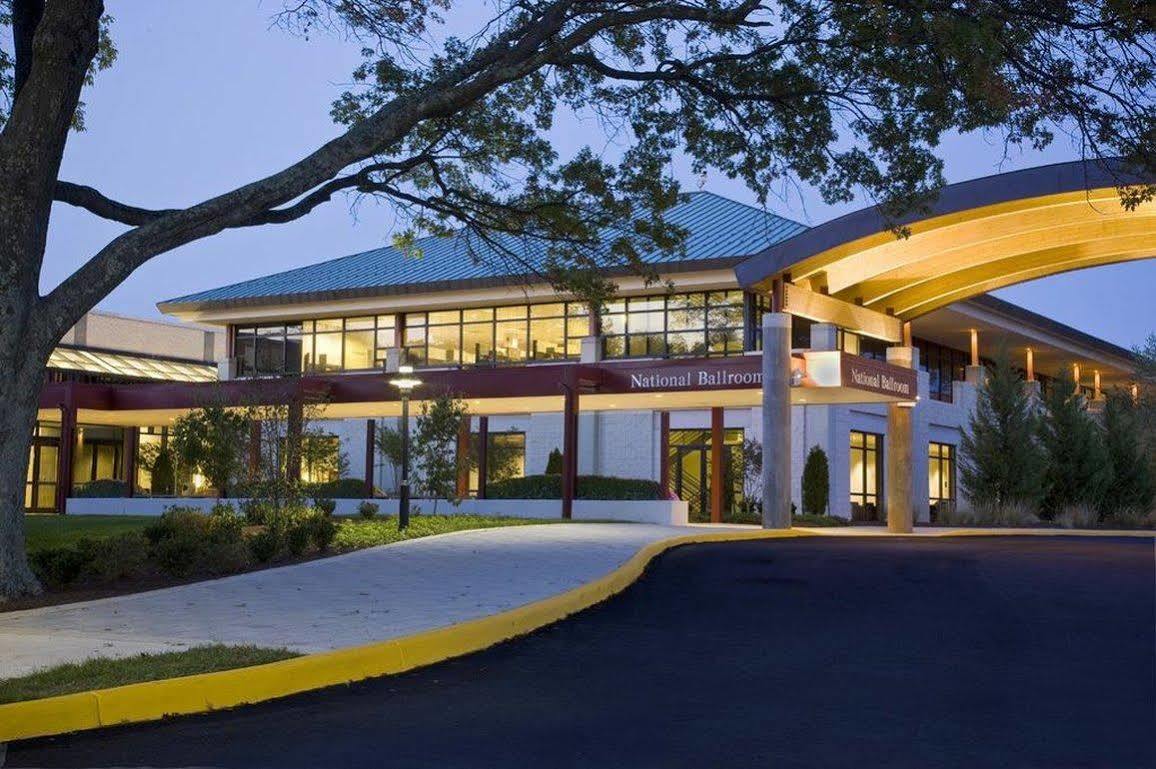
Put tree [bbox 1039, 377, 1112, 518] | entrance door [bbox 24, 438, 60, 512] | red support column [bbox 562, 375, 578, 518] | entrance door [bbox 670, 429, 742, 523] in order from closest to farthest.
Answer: red support column [bbox 562, 375, 578, 518] → tree [bbox 1039, 377, 1112, 518] → entrance door [bbox 670, 429, 742, 523] → entrance door [bbox 24, 438, 60, 512]

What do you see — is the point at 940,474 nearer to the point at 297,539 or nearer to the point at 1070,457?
the point at 1070,457

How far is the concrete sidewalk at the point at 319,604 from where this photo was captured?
35.4 ft

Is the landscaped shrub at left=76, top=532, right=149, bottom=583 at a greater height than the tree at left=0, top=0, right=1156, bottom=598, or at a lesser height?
lesser

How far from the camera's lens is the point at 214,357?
64812 millimetres

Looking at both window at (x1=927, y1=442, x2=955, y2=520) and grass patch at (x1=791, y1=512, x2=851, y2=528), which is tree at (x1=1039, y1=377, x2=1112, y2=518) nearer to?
grass patch at (x1=791, y1=512, x2=851, y2=528)

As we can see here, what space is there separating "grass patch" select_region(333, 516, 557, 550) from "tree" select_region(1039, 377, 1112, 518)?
18968 millimetres

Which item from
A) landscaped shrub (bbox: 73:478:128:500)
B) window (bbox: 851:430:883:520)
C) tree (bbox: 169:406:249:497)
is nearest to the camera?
tree (bbox: 169:406:249:497)

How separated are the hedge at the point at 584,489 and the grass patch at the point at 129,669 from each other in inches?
974

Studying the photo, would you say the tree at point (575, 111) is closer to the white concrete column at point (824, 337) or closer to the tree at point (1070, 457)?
the white concrete column at point (824, 337)

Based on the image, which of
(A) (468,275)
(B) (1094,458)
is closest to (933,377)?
(B) (1094,458)

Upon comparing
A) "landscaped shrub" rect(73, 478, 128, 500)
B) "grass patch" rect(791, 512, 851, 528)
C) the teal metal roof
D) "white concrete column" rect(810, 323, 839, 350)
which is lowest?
"grass patch" rect(791, 512, 851, 528)

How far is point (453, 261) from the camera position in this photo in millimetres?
47062

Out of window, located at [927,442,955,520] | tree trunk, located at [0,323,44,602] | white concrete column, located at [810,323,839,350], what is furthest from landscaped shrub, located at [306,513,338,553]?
window, located at [927,442,955,520]

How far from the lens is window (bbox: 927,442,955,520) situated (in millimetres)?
48688
